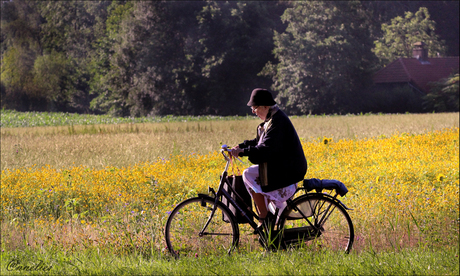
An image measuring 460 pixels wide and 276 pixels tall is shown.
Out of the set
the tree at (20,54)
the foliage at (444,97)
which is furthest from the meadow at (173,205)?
the tree at (20,54)

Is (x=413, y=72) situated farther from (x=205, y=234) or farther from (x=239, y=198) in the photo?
(x=205, y=234)

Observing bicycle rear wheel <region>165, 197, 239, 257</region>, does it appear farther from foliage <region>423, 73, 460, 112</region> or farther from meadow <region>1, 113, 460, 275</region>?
foliage <region>423, 73, 460, 112</region>

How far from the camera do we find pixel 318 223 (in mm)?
5520

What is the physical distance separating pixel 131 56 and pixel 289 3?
18440mm

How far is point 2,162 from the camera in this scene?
1277cm

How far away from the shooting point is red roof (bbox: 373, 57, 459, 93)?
50.1m

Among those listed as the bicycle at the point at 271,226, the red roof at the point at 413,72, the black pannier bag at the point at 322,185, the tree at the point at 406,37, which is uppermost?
the tree at the point at 406,37

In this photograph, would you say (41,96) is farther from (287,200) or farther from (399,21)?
(287,200)

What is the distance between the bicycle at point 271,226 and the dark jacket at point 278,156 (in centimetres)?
22

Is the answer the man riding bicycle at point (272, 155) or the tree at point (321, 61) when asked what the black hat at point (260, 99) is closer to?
the man riding bicycle at point (272, 155)

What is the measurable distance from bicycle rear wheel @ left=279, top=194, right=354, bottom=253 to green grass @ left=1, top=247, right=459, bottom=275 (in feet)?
0.46

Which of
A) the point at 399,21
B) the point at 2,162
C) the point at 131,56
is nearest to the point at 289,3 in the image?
the point at 399,21

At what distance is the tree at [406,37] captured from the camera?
55562mm

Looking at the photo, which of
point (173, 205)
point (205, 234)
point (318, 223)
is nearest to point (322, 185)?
point (318, 223)
